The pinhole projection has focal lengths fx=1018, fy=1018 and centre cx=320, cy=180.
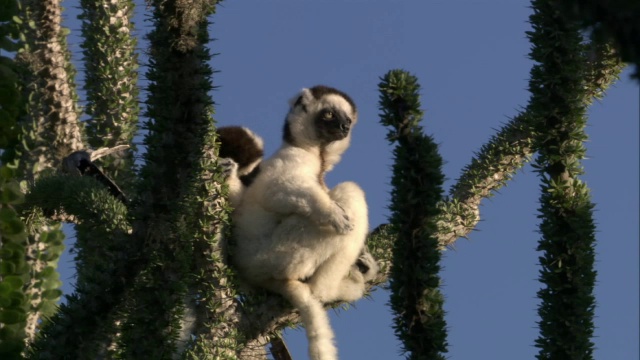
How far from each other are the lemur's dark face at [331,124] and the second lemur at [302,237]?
36 centimetres

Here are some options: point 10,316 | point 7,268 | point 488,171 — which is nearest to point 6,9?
point 7,268

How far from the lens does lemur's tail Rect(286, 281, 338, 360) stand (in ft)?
19.9

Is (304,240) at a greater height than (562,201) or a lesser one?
greater

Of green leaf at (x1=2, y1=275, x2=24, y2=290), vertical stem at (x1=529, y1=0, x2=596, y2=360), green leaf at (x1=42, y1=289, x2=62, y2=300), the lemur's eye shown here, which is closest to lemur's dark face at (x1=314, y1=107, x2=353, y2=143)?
the lemur's eye

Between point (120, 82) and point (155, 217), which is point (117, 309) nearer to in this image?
point (155, 217)

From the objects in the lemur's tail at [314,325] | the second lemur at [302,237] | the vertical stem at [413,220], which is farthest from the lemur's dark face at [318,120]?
the vertical stem at [413,220]

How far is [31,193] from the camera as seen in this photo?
19.7ft

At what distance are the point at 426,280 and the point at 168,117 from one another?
1.73 m

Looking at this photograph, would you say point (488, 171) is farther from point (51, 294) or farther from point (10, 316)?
point (10, 316)

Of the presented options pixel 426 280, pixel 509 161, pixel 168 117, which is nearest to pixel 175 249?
pixel 168 117

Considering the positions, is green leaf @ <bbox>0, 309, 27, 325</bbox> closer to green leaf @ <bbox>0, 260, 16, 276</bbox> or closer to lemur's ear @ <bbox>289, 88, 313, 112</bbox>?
green leaf @ <bbox>0, 260, 16, 276</bbox>

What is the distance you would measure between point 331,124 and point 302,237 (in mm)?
1125

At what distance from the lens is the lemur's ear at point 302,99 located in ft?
24.4

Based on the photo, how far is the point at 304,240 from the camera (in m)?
6.50
